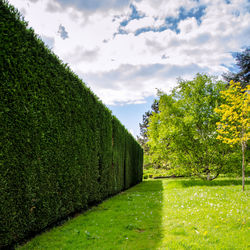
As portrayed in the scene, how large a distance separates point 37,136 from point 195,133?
13343 millimetres

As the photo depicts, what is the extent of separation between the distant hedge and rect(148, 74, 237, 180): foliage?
979 cm


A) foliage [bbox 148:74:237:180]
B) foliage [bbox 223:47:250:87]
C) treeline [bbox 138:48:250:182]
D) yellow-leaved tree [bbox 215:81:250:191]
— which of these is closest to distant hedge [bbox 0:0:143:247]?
yellow-leaved tree [bbox 215:81:250:191]

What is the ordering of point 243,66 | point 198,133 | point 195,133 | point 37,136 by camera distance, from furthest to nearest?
point 243,66
point 198,133
point 195,133
point 37,136

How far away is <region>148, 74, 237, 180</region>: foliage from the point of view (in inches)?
575

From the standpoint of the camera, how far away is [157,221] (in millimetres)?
4945

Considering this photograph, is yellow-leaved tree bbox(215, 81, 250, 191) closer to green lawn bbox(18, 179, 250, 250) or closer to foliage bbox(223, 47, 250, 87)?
green lawn bbox(18, 179, 250, 250)

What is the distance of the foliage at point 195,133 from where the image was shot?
14.6 m

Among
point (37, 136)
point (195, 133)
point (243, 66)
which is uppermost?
point (243, 66)

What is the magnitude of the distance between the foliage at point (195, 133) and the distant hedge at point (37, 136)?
9.79 m

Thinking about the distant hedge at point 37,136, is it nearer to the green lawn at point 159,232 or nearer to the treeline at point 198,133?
the green lawn at point 159,232

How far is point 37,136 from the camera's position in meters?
4.03

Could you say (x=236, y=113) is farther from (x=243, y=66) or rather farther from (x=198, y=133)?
(x=243, y=66)

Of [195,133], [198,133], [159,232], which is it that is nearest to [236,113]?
[195,133]

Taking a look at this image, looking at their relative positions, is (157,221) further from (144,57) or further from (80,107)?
(144,57)
